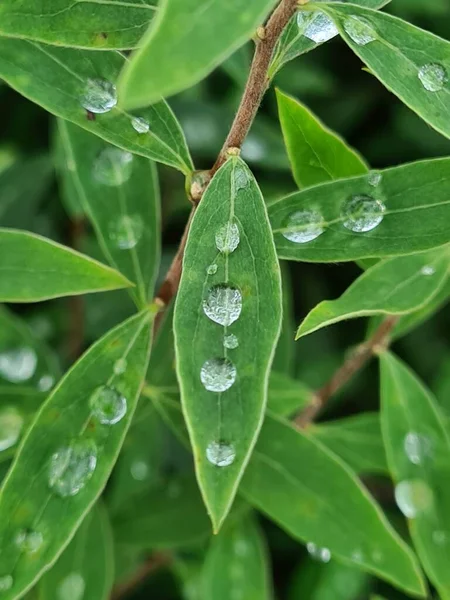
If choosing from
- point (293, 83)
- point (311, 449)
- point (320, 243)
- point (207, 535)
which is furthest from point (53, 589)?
point (293, 83)

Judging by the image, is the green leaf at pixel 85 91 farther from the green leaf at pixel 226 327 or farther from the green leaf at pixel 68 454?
the green leaf at pixel 68 454

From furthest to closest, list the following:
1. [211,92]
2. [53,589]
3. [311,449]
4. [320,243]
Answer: [211,92]
[53,589]
[311,449]
[320,243]

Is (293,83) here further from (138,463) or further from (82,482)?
(82,482)

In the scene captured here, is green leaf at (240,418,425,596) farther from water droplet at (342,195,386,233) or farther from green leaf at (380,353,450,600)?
water droplet at (342,195,386,233)

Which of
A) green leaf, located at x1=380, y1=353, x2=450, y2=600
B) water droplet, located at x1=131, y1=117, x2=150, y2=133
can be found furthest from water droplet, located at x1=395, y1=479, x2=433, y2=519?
water droplet, located at x1=131, y1=117, x2=150, y2=133

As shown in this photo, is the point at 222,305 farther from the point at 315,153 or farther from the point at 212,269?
the point at 315,153

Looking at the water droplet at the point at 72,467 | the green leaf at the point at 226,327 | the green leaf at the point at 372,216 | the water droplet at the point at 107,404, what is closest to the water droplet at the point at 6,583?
the water droplet at the point at 72,467

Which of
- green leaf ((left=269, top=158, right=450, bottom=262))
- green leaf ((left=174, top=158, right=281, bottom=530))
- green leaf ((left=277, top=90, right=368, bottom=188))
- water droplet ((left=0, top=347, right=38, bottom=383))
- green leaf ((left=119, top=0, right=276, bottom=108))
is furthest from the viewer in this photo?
water droplet ((left=0, top=347, right=38, bottom=383))
